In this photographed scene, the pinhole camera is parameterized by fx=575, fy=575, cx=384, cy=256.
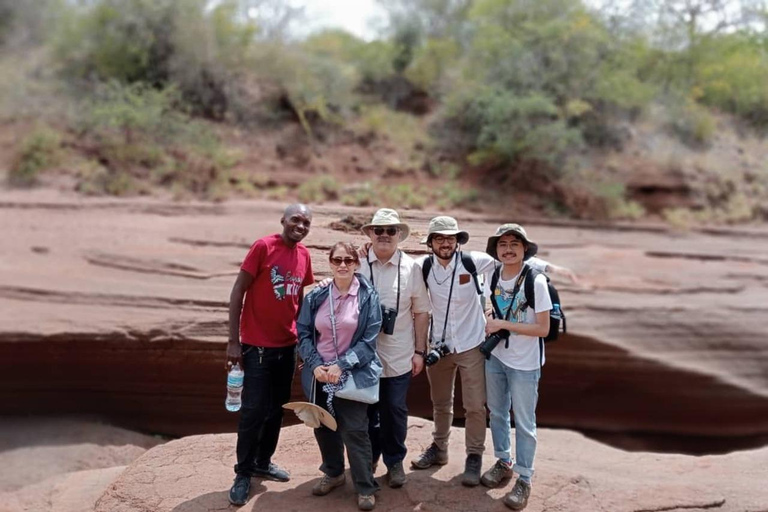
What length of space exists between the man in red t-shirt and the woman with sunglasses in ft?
0.66

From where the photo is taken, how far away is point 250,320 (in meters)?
2.92

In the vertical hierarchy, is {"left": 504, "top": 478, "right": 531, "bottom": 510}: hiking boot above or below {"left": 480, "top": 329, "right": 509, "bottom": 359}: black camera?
below

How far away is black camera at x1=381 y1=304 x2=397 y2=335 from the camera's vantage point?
2.88m

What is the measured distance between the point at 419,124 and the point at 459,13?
5.03 meters

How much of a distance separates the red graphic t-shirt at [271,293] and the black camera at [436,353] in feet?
2.36

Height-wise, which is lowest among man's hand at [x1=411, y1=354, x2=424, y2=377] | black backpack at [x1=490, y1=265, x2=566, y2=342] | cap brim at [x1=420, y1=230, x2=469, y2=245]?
man's hand at [x1=411, y1=354, x2=424, y2=377]

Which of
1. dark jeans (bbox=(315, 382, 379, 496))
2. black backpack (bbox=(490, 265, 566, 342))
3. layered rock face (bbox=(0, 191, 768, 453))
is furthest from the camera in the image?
layered rock face (bbox=(0, 191, 768, 453))

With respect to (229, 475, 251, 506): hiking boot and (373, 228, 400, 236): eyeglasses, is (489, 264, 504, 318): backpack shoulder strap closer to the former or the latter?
(373, 228, 400, 236): eyeglasses

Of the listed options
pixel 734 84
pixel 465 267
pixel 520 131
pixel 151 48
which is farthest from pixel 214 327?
pixel 734 84

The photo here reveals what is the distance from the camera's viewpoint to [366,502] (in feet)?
9.28

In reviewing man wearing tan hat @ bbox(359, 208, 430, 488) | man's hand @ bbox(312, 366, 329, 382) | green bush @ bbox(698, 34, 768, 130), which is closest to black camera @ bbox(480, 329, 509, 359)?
man wearing tan hat @ bbox(359, 208, 430, 488)

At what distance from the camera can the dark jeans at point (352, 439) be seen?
2781mm

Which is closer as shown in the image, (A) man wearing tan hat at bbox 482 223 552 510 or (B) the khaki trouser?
(A) man wearing tan hat at bbox 482 223 552 510

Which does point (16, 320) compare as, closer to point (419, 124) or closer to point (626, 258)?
point (626, 258)
